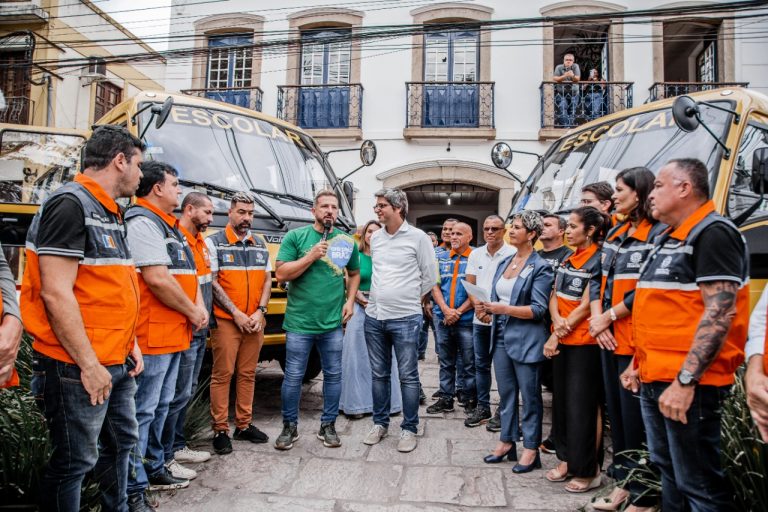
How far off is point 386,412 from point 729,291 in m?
2.82

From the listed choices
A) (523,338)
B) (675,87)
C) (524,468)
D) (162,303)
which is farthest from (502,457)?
(675,87)

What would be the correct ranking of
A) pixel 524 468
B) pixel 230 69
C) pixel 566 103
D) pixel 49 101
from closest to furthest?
1. pixel 524 468
2. pixel 566 103
3. pixel 230 69
4. pixel 49 101

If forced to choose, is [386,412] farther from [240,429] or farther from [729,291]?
[729,291]

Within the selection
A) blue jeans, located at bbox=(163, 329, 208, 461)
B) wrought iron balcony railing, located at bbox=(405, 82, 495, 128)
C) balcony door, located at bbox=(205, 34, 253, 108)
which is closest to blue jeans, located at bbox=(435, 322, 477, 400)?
blue jeans, located at bbox=(163, 329, 208, 461)

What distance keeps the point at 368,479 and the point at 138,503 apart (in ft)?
4.55

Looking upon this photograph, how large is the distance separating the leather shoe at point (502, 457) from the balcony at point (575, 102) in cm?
931

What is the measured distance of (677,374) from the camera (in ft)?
7.31

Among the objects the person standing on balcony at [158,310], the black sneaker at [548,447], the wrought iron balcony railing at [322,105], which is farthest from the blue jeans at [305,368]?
the wrought iron balcony railing at [322,105]

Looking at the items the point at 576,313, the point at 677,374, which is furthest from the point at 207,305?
the point at 677,374

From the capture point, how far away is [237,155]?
5.09 meters

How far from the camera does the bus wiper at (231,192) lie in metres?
4.61

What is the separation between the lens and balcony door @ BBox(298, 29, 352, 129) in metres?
12.6

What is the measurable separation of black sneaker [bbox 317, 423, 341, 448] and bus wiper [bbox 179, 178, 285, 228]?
1.73 metres

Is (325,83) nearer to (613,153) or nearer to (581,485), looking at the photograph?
(613,153)
